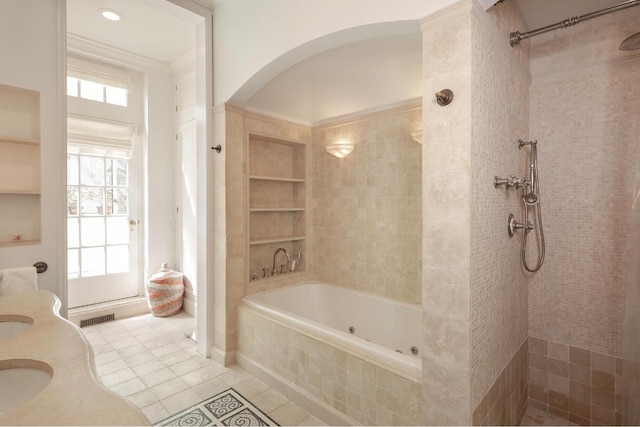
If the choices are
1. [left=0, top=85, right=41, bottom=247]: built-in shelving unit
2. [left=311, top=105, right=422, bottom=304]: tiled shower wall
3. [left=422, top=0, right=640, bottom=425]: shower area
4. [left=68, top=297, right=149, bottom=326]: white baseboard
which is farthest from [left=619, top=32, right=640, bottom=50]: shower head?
[left=68, top=297, right=149, bottom=326]: white baseboard

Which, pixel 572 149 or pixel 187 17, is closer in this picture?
pixel 572 149

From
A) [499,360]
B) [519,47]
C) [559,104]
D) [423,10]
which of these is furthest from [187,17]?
[499,360]

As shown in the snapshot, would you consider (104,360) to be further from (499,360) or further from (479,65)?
(479,65)

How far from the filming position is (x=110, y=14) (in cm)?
288

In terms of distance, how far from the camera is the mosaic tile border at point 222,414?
6.37 feet

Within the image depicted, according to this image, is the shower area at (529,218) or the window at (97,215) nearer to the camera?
the shower area at (529,218)

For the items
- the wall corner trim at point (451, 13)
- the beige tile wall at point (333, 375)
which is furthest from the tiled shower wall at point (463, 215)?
the beige tile wall at point (333, 375)

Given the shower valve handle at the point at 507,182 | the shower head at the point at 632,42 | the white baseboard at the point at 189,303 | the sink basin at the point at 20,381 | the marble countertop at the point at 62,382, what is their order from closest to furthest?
the marble countertop at the point at 62,382, the sink basin at the point at 20,381, the shower head at the point at 632,42, the shower valve handle at the point at 507,182, the white baseboard at the point at 189,303

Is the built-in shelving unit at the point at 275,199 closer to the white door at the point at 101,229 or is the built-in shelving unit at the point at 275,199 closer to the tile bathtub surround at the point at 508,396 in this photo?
the white door at the point at 101,229

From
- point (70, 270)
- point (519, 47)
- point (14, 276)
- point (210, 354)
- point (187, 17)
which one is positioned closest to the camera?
point (14, 276)

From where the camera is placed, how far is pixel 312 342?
204 centimetres

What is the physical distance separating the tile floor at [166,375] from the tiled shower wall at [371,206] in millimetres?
1273

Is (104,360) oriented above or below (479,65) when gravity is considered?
below

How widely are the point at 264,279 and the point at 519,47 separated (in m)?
2.63
